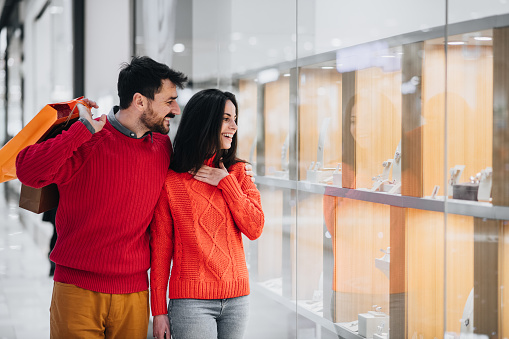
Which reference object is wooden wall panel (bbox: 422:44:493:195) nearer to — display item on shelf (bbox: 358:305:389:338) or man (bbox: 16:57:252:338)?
display item on shelf (bbox: 358:305:389:338)

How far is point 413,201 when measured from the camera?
2.10m

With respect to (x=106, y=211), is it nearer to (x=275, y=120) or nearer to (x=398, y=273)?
(x=398, y=273)

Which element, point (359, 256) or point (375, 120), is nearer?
point (375, 120)

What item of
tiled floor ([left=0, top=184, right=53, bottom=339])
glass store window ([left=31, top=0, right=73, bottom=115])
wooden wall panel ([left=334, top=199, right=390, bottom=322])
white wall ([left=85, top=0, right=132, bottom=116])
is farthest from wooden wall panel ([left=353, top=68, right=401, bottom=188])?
glass store window ([left=31, top=0, right=73, bottom=115])

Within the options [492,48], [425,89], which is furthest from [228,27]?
[492,48]

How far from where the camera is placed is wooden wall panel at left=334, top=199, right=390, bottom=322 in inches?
91.1

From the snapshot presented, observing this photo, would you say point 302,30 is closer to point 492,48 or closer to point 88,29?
point 492,48

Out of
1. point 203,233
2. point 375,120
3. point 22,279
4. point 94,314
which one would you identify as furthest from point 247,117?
point 22,279

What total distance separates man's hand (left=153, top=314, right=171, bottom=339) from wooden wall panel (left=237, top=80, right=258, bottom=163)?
138 cm

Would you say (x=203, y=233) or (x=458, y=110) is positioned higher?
(x=458, y=110)

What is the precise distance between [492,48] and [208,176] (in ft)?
3.40

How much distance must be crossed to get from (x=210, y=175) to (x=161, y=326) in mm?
577

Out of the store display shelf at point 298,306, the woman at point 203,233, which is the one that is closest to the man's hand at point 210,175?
the woman at point 203,233

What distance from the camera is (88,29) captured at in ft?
20.4
